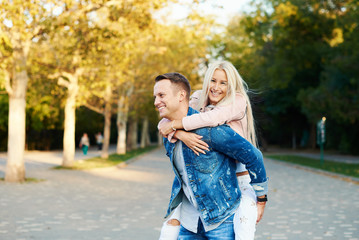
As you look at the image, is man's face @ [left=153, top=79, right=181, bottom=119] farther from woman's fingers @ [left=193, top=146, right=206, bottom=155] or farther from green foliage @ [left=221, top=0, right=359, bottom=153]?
green foliage @ [left=221, top=0, right=359, bottom=153]

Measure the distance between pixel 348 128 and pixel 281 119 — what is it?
44.5ft

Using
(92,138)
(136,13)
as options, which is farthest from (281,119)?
(136,13)

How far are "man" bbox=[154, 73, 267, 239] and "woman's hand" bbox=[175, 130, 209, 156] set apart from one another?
0.12 ft

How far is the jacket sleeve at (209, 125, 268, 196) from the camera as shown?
317cm

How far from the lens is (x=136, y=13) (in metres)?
16.8

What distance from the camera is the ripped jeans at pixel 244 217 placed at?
129 inches

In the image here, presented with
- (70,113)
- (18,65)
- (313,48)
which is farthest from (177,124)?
(313,48)

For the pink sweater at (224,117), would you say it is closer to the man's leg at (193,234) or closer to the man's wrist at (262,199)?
the man's wrist at (262,199)

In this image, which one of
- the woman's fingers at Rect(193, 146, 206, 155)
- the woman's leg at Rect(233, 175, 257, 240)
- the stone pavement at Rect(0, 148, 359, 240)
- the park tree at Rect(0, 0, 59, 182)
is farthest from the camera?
the park tree at Rect(0, 0, 59, 182)

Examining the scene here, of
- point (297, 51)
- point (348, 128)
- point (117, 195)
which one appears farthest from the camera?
point (348, 128)

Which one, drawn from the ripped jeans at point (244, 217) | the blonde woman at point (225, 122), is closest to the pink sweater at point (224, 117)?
the blonde woman at point (225, 122)

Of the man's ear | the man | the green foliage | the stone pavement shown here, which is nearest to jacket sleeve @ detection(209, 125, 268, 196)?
the man

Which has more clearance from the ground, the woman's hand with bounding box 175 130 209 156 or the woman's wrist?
the woman's wrist

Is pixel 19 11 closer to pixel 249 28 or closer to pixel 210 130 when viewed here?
pixel 210 130
